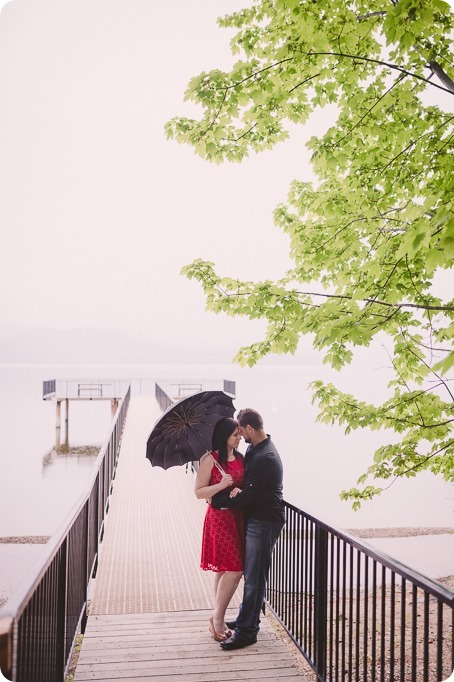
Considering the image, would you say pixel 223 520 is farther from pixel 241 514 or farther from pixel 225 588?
pixel 225 588

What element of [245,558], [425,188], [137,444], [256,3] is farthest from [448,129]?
[137,444]

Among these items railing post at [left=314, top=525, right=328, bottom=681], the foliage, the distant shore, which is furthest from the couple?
the distant shore

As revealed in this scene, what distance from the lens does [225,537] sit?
451 centimetres

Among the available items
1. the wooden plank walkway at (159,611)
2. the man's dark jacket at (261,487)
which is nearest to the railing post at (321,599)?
the wooden plank walkway at (159,611)

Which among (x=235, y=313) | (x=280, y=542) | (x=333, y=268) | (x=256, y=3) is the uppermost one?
(x=256, y=3)

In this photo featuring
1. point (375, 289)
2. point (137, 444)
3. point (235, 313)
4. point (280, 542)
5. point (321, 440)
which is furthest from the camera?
point (321, 440)

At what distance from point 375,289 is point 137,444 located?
1420 centimetres

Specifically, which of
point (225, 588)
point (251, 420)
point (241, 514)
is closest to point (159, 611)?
point (225, 588)

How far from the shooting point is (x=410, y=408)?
588 cm

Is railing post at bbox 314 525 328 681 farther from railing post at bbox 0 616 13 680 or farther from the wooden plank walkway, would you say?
railing post at bbox 0 616 13 680

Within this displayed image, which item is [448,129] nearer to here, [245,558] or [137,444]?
[245,558]

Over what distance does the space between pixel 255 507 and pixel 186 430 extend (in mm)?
1025

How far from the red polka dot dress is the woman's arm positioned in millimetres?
53

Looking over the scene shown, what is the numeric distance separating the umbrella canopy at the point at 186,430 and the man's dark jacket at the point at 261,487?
2.05ft
